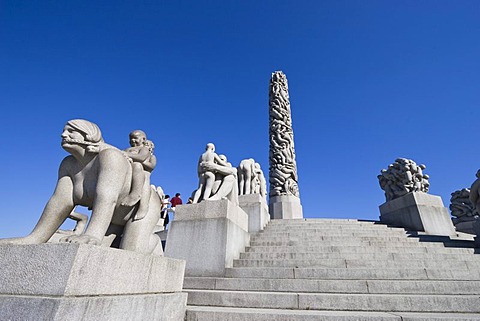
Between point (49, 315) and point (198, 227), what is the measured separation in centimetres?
440

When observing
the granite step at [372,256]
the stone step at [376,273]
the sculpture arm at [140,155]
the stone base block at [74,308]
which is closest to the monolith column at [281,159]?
the granite step at [372,256]

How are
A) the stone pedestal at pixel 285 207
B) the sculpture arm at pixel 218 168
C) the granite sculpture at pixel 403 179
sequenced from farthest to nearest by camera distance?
the stone pedestal at pixel 285 207, the granite sculpture at pixel 403 179, the sculpture arm at pixel 218 168

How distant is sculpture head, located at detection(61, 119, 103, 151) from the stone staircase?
276 centimetres

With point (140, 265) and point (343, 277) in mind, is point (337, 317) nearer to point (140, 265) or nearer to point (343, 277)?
point (343, 277)

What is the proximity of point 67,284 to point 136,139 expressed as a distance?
6.97 feet

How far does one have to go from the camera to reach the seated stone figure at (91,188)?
253cm

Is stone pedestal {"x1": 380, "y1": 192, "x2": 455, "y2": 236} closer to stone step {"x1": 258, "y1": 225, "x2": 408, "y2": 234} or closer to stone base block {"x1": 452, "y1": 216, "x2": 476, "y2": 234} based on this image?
stone step {"x1": 258, "y1": 225, "x2": 408, "y2": 234}

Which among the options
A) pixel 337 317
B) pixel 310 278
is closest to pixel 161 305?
pixel 337 317

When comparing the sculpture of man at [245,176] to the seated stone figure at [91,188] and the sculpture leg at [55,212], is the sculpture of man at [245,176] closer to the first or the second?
the seated stone figure at [91,188]

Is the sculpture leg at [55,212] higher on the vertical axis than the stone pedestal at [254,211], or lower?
lower

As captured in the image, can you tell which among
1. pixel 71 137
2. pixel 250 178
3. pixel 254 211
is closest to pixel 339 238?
pixel 254 211

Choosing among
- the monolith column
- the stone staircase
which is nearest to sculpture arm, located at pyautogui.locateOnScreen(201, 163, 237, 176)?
the stone staircase

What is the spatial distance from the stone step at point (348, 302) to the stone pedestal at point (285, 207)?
38.6 feet

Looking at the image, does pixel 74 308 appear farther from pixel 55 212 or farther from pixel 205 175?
pixel 205 175
